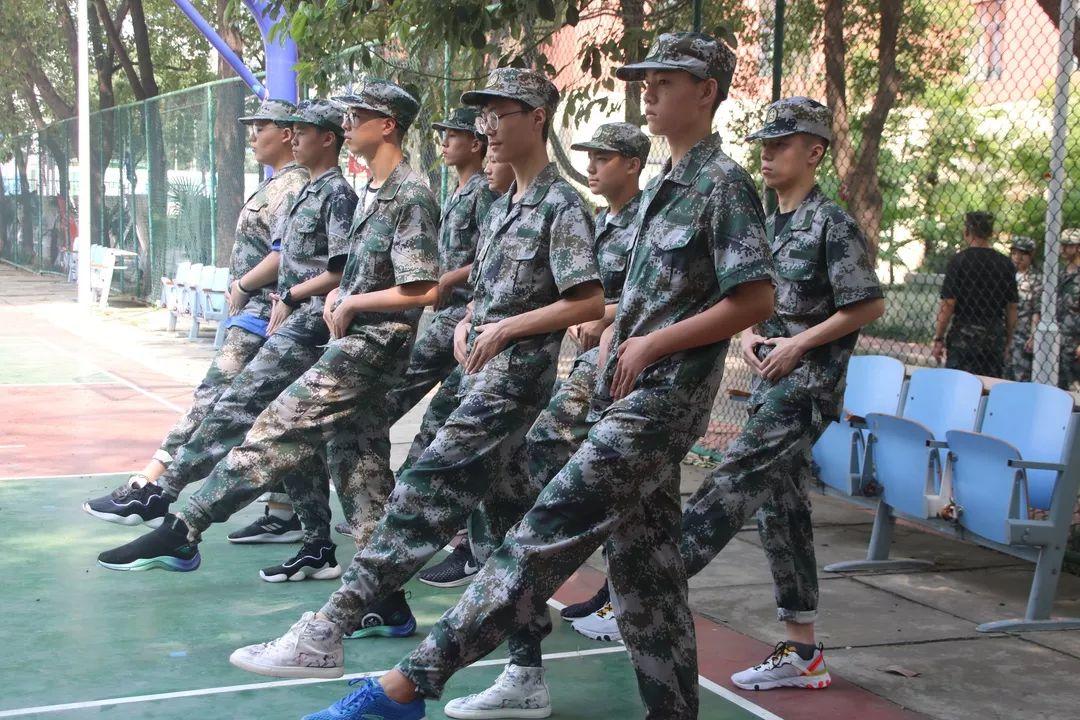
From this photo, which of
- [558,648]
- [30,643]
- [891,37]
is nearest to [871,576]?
[558,648]

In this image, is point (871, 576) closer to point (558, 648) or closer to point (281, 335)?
point (558, 648)

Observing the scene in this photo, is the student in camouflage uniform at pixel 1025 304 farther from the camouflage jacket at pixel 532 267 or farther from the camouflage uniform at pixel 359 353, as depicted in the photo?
the camouflage jacket at pixel 532 267

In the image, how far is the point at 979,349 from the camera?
9469 millimetres

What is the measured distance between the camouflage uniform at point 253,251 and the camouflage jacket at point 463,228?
737 millimetres

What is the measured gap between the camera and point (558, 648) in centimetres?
515

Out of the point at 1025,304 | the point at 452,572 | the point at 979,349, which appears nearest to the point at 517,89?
the point at 452,572

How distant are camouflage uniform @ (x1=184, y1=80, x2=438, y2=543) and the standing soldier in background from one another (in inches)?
211

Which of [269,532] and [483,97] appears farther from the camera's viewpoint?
[269,532]

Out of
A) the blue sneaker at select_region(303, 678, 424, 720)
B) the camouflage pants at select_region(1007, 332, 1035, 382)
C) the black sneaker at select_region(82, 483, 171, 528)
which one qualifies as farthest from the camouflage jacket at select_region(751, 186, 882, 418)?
the camouflage pants at select_region(1007, 332, 1035, 382)

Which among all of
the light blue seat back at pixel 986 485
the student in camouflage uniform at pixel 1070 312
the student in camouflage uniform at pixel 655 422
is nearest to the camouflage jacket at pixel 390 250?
the student in camouflage uniform at pixel 655 422

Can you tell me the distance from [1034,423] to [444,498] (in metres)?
2.90

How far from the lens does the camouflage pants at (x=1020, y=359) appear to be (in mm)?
9922

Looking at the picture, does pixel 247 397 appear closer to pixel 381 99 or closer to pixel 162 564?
pixel 162 564

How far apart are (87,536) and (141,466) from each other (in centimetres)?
185
